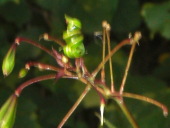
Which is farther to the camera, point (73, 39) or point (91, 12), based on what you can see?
point (91, 12)

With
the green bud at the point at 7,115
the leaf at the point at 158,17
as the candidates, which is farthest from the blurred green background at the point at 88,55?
the green bud at the point at 7,115

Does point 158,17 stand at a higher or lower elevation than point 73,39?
higher

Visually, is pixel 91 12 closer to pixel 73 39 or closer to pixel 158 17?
pixel 158 17

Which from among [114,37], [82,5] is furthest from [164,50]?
[82,5]

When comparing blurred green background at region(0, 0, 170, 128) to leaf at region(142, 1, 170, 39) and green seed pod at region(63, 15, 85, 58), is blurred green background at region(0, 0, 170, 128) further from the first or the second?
green seed pod at region(63, 15, 85, 58)

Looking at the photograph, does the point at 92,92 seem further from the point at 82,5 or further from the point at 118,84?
the point at 82,5

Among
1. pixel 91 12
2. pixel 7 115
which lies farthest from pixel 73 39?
pixel 91 12
